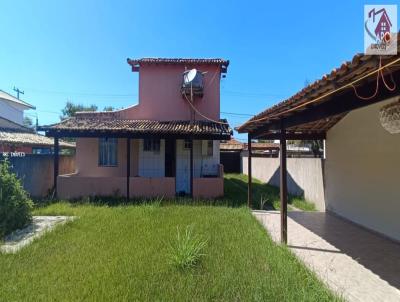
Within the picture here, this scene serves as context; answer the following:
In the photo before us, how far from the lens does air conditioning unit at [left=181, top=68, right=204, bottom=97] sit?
14178 millimetres

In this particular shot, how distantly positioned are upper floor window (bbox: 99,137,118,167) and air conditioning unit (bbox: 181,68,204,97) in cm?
441

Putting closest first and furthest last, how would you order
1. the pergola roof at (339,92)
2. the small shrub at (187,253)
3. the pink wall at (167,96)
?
the pergola roof at (339,92) → the small shrub at (187,253) → the pink wall at (167,96)

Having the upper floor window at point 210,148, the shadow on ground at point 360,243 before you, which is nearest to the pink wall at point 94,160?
the upper floor window at point 210,148

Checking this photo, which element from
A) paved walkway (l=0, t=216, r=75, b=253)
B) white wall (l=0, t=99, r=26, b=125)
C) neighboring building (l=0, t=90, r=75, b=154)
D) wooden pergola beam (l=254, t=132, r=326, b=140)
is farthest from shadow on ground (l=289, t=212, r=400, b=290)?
white wall (l=0, t=99, r=26, b=125)

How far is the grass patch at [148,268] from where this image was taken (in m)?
4.06

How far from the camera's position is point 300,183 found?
13320 mm

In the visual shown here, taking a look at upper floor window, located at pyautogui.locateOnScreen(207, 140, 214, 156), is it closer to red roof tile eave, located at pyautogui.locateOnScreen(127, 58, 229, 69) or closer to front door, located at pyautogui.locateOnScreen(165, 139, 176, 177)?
front door, located at pyautogui.locateOnScreen(165, 139, 176, 177)

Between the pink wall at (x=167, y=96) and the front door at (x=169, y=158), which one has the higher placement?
the pink wall at (x=167, y=96)

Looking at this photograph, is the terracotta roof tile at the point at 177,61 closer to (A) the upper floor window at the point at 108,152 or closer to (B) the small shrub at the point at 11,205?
(A) the upper floor window at the point at 108,152

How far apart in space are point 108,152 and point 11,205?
22.6 ft

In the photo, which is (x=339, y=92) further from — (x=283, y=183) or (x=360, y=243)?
(x=360, y=243)

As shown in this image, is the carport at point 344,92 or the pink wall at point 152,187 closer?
the carport at point 344,92

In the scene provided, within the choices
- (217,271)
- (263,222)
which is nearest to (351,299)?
(217,271)

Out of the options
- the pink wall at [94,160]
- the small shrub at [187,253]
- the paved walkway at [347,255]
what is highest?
the pink wall at [94,160]
